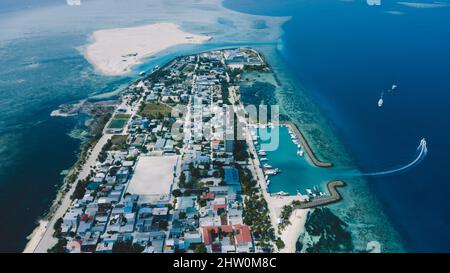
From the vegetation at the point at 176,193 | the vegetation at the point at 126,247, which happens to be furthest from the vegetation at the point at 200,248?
the vegetation at the point at 176,193

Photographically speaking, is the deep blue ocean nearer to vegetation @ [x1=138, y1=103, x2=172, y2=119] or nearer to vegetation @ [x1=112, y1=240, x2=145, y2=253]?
vegetation @ [x1=112, y1=240, x2=145, y2=253]

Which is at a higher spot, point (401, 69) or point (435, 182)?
point (401, 69)

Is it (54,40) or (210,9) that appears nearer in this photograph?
(54,40)

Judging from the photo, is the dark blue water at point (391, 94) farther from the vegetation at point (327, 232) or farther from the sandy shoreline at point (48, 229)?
the sandy shoreline at point (48, 229)

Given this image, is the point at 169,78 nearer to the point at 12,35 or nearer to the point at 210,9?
the point at 12,35

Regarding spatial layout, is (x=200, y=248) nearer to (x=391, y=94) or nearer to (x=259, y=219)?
(x=259, y=219)

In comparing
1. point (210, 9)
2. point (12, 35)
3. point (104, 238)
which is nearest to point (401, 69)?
point (104, 238)

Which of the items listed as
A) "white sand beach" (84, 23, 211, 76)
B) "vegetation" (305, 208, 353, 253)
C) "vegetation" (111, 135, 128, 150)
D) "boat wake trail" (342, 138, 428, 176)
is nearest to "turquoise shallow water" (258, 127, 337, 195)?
"vegetation" (305, 208, 353, 253)
